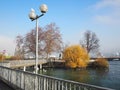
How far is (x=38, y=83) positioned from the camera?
10602 mm

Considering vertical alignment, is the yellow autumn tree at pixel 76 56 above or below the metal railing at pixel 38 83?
above

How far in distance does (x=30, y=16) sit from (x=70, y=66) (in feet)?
217

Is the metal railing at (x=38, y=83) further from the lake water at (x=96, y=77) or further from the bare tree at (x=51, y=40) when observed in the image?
the bare tree at (x=51, y=40)

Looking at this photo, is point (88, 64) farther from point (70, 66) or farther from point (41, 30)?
point (41, 30)

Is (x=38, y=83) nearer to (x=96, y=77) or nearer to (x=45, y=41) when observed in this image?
(x=96, y=77)

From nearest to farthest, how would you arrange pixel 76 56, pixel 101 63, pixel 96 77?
1. pixel 96 77
2. pixel 76 56
3. pixel 101 63

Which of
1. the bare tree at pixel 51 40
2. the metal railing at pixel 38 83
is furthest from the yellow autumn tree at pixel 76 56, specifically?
the metal railing at pixel 38 83

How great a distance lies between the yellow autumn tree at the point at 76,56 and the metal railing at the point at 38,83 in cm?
6376

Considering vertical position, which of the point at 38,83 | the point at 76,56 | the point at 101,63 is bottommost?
the point at 38,83

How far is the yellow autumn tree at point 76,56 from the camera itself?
7956cm

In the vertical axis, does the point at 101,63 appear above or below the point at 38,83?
above

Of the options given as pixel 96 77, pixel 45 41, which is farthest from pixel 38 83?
pixel 45 41

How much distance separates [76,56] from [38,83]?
69.9m

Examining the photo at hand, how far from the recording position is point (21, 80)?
12852 millimetres
